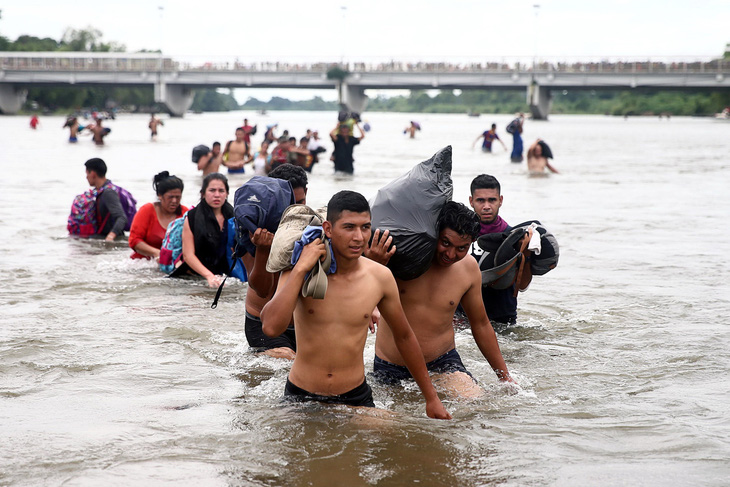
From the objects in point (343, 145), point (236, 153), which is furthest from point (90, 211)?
point (343, 145)

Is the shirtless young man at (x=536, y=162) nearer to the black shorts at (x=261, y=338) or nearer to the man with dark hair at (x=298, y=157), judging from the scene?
the man with dark hair at (x=298, y=157)

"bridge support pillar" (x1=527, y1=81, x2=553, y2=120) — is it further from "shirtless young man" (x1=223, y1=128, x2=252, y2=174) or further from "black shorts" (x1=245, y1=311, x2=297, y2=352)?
"black shorts" (x1=245, y1=311, x2=297, y2=352)

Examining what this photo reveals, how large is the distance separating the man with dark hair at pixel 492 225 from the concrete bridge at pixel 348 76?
6112 cm

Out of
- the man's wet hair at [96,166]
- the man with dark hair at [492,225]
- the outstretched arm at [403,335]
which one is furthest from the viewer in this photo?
the man's wet hair at [96,166]

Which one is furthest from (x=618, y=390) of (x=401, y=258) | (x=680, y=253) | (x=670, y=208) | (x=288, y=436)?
(x=670, y=208)

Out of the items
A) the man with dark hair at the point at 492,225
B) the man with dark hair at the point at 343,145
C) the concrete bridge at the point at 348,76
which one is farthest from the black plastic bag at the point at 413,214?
the concrete bridge at the point at 348,76

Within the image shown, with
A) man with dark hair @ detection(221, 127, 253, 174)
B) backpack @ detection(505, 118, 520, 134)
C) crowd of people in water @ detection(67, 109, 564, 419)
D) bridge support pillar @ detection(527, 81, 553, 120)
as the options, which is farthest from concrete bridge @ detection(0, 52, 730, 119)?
crowd of people in water @ detection(67, 109, 564, 419)

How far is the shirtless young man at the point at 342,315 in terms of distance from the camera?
12.7ft

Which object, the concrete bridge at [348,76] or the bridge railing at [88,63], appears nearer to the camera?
the concrete bridge at [348,76]

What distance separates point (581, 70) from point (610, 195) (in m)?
51.8

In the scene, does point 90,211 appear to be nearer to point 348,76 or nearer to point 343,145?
point 343,145

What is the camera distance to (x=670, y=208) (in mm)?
15250

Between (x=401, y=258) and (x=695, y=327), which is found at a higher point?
(x=401, y=258)

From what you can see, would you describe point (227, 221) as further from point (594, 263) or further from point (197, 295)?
point (594, 263)
